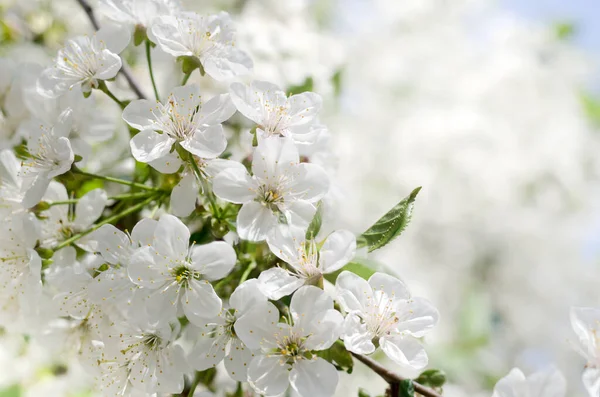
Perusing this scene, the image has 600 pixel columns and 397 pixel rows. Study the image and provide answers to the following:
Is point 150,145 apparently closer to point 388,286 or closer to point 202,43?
point 202,43

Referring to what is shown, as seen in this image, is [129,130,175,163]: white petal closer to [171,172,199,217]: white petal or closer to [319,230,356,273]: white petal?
[171,172,199,217]: white petal

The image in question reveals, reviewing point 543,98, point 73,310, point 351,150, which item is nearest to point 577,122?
point 543,98

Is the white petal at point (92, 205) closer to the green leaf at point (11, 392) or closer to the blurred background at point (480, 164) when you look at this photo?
the green leaf at point (11, 392)

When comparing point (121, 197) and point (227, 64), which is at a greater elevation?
point (227, 64)

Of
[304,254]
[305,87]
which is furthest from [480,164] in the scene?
[304,254]

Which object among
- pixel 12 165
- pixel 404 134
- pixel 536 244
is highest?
pixel 12 165

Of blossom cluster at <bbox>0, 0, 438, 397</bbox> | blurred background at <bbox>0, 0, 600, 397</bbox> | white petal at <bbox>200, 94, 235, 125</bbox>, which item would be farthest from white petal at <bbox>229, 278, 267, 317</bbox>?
blurred background at <bbox>0, 0, 600, 397</bbox>

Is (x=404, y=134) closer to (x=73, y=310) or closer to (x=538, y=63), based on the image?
(x=538, y=63)
